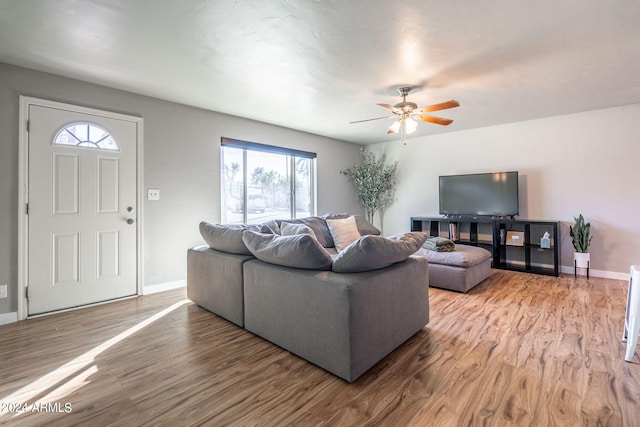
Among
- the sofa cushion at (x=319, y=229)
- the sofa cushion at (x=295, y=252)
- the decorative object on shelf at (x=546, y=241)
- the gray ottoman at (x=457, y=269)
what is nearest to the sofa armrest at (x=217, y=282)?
the sofa cushion at (x=295, y=252)

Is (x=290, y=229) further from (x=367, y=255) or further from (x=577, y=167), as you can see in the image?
(x=577, y=167)

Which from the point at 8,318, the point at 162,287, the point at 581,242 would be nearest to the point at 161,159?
the point at 162,287

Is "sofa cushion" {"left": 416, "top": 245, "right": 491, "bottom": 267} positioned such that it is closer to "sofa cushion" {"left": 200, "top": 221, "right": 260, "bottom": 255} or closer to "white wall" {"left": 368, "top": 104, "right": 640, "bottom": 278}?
"white wall" {"left": 368, "top": 104, "right": 640, "bottom": 278}

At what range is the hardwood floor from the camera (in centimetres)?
Answer: 149

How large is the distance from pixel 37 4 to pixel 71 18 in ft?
0.55

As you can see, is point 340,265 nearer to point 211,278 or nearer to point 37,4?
point 211,278

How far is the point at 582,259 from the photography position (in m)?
4.00

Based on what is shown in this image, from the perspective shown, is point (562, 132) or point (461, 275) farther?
point (562, 132)

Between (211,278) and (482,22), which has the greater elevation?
(482,22)

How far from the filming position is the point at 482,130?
16.6ft

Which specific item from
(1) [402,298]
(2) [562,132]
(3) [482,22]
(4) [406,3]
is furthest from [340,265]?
(2) [562,132]

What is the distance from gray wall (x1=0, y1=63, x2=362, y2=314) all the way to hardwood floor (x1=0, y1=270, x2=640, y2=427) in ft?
3.00

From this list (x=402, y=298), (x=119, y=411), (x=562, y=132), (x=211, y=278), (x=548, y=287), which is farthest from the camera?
(x=562, y=132)

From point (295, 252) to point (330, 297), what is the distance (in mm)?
409
